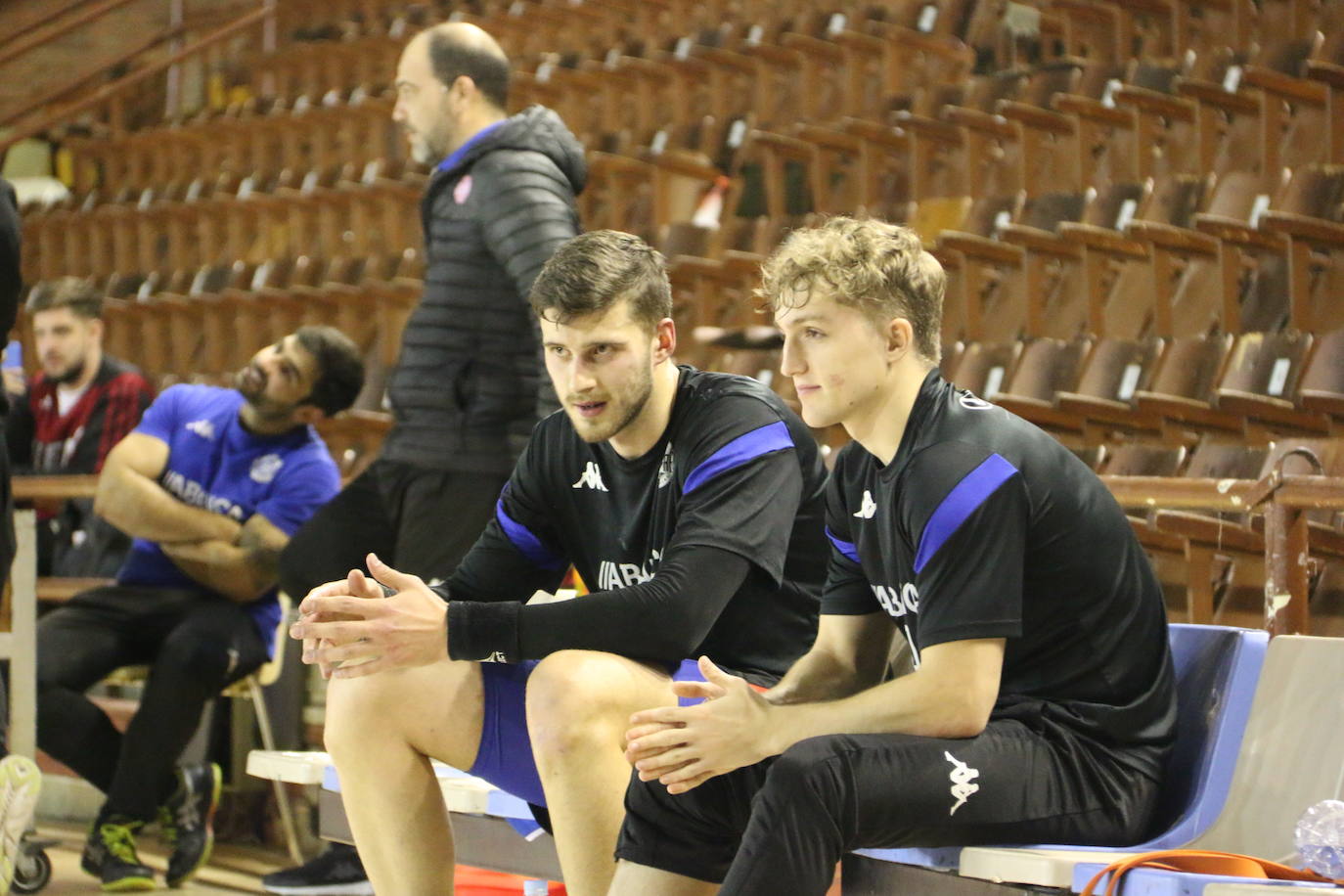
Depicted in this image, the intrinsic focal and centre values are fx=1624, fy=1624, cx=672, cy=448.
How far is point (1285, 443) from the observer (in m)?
3.10

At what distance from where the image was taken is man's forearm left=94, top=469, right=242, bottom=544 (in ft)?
10.7

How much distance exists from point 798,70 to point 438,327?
412cm

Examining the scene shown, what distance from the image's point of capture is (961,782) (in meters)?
1.42

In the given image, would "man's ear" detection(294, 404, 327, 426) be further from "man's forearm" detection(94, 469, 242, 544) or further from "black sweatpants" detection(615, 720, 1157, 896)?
"black sweatpants" detection(615, 720, 1157, 896)

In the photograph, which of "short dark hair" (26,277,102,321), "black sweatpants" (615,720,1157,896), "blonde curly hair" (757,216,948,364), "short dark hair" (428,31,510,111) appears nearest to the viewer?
"black sweatpants" (615,720,1157,896)

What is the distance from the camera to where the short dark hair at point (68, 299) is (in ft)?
12.9

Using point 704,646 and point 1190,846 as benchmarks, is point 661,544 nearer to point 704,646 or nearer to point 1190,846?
point 704,646

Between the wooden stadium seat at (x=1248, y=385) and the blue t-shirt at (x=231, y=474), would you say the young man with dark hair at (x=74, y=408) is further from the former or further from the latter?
the wooden stadium seat at (x=1248, y=385)

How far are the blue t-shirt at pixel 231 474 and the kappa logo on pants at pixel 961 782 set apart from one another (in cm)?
215

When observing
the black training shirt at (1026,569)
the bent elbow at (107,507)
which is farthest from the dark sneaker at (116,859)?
the black training shirt at (1026,569)

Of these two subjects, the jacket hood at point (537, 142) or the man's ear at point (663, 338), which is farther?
the jacket hood at point (537, 142)

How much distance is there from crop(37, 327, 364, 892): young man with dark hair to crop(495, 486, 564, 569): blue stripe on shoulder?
4.42ft

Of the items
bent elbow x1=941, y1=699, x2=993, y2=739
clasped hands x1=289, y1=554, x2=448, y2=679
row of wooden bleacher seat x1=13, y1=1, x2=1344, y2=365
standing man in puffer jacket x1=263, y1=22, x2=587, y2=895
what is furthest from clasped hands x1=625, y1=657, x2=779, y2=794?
row of wooden bleacher seat x1=13, y1=1, x2=1344, y2=365

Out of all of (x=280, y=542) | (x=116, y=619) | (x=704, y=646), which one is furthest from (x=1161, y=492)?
(x=116, y=619)
